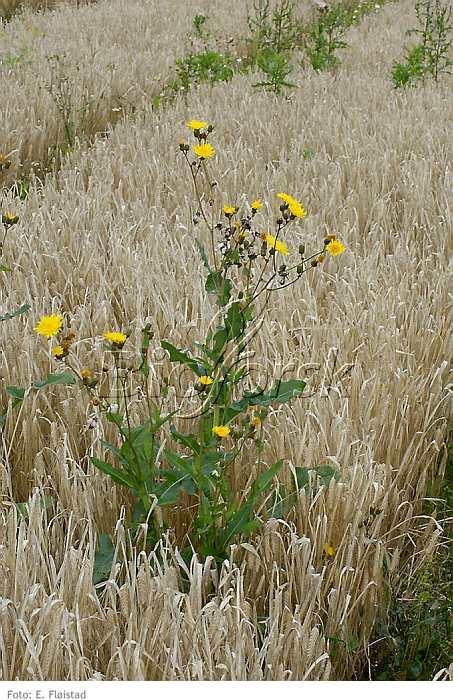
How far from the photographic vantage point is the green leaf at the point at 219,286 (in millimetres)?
1671

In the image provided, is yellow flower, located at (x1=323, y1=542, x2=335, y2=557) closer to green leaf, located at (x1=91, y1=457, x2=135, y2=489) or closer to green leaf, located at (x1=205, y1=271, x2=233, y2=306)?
green leaf, located at (x1=91, y1=457, x2=135, y2=489)

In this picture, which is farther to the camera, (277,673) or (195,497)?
(195,497)

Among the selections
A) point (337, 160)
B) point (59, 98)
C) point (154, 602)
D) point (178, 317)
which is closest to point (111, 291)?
point (178, 317)

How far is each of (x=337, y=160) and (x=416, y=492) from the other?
227cm

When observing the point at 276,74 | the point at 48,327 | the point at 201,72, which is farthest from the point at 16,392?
the point at 201,72

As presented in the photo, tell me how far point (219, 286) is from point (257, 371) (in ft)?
1.20

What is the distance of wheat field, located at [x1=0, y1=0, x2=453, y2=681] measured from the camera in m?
1.24

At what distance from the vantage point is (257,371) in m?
2.00

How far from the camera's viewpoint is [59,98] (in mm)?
4879

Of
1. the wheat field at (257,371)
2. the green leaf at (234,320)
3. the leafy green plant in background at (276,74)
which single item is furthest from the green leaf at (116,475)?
the leafy green plant in background at (276,74)

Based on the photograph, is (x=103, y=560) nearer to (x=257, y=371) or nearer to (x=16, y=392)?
(x=16, y=392)

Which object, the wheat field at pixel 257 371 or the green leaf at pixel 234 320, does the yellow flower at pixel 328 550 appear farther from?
the green leaf at pixel 234 320

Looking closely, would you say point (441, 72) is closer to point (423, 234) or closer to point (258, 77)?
point (258, 77)

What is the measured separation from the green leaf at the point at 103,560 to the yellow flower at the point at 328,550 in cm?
42
